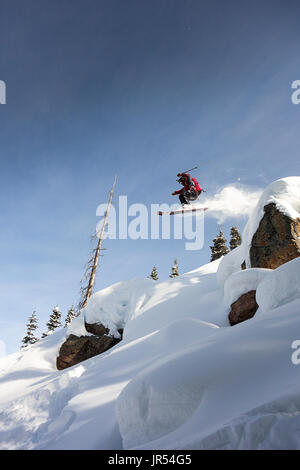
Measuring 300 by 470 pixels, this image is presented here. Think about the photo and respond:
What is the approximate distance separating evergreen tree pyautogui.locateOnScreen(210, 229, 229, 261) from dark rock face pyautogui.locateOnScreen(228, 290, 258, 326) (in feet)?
72.7

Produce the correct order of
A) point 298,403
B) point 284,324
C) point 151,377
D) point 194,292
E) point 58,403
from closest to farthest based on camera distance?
point 298,403 → point 151,377 → point 284,324 → point 58,403 → point 194,292

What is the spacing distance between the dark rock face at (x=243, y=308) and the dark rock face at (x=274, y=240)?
2.62 m

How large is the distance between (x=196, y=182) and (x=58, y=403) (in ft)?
33.3

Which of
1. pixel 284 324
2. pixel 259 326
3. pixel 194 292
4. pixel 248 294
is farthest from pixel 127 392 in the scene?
pixel 194 292

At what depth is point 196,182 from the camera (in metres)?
11.5

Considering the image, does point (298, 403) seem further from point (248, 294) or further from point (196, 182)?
point (196, 182)

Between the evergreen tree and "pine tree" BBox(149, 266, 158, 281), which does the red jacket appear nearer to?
the evergreen tree

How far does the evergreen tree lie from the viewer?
28.6 meters

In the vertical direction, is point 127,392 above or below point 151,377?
below

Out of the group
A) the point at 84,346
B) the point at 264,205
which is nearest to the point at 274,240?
the point at 264,205

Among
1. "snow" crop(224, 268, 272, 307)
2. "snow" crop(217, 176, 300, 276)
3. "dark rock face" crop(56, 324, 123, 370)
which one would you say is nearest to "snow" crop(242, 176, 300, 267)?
"snow" crop(217, 176, 300, 276)

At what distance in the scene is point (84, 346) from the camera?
11.6m

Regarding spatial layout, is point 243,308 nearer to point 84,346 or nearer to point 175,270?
point 84,346

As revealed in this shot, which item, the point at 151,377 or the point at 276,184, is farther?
the point at 276,184
